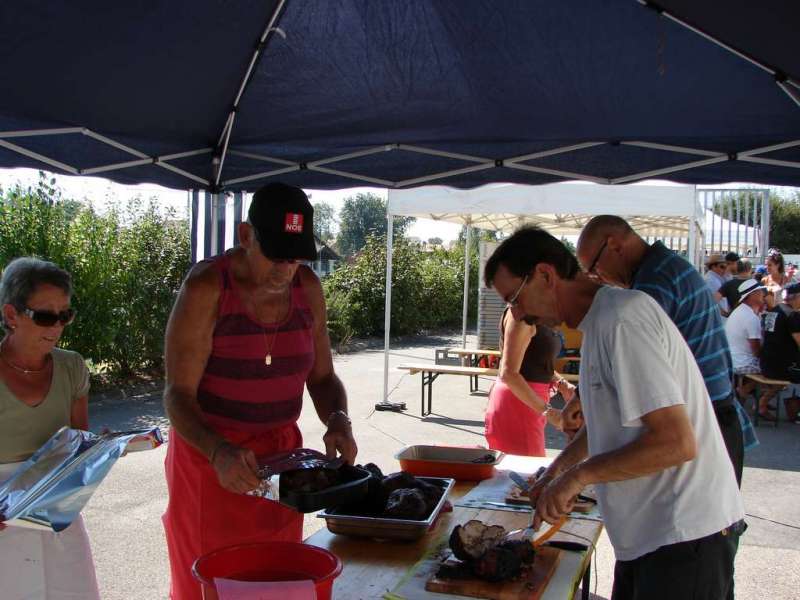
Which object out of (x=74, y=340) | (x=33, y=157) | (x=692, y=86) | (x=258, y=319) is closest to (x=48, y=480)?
(x=258, y=319)

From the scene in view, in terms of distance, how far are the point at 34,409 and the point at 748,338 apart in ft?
26.9

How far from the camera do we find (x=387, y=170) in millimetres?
4359

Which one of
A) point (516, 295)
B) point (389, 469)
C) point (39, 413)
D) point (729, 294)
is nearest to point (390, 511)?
point (516, 295)

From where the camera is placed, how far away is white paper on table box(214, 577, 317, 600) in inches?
50.0

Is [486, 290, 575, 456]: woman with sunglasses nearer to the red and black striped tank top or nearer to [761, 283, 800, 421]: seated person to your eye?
the red and black striped tank top

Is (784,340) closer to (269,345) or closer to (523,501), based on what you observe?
(523,501)

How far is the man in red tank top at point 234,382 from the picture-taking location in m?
2.12

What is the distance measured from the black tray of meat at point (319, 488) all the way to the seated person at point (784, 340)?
7241 millimetres

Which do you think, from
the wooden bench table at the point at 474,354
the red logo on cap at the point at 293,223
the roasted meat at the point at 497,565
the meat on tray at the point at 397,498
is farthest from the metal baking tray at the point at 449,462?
the wooden bench table at the point at 474,354

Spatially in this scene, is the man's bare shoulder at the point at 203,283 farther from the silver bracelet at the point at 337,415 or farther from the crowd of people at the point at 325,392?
the silver bracelet at the point at 337,415

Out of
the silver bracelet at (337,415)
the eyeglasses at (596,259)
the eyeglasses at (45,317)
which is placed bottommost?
the silver bracelet at (337,415)

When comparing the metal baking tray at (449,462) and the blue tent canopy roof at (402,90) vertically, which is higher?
the blue tent canopy roof at (402,90)

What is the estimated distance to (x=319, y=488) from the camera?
6.08ft

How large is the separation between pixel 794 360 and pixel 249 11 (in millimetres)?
7375
